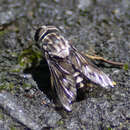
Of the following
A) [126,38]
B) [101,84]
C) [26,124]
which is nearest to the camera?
[26,124]

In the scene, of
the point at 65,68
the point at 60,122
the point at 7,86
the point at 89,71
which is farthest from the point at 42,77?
the point at 60,122

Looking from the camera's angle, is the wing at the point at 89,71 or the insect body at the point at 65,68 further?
the wing at the point at 89,71

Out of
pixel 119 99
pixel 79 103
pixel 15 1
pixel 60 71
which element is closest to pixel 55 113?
pixel 79 103

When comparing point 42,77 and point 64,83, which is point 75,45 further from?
point 64,83

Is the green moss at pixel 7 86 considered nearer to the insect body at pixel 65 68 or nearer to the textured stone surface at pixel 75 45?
the textured stone surface at pixel 75 45

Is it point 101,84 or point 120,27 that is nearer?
point 101,84

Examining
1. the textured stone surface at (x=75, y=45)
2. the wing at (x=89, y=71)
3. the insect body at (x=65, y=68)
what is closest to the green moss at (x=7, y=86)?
the textured stone surface at (x=75, y=45)

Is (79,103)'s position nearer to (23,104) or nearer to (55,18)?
(23,104)
